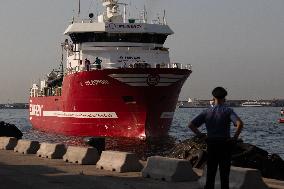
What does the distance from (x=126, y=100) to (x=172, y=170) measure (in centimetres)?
2278

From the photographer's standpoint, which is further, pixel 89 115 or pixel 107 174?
pixel 89 115

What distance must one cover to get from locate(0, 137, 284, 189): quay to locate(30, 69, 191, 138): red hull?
17480 mm

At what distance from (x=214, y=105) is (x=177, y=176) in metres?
3.69

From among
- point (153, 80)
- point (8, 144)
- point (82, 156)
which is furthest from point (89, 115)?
point (82, 156)

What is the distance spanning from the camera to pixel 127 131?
34.9m

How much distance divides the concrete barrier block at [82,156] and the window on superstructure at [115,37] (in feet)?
76.6

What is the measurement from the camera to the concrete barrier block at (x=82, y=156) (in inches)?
623

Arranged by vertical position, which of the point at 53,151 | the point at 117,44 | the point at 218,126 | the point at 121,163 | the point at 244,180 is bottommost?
the point at 53,151

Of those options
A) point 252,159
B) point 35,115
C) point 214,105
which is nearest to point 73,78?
point 35,115

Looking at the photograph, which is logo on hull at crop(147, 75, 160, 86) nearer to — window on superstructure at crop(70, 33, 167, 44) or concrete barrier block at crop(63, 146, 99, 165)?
Result: window on superstructure at crop(70, 33, 167, 44)

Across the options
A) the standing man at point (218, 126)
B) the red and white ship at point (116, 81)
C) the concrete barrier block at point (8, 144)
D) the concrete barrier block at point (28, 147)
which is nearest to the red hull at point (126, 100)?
the red and white ship at point (116, 81)

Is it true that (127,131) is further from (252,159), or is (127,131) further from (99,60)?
(252,159)

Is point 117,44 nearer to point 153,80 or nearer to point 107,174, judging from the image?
point 153,80

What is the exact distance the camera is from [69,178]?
12.6 metres
